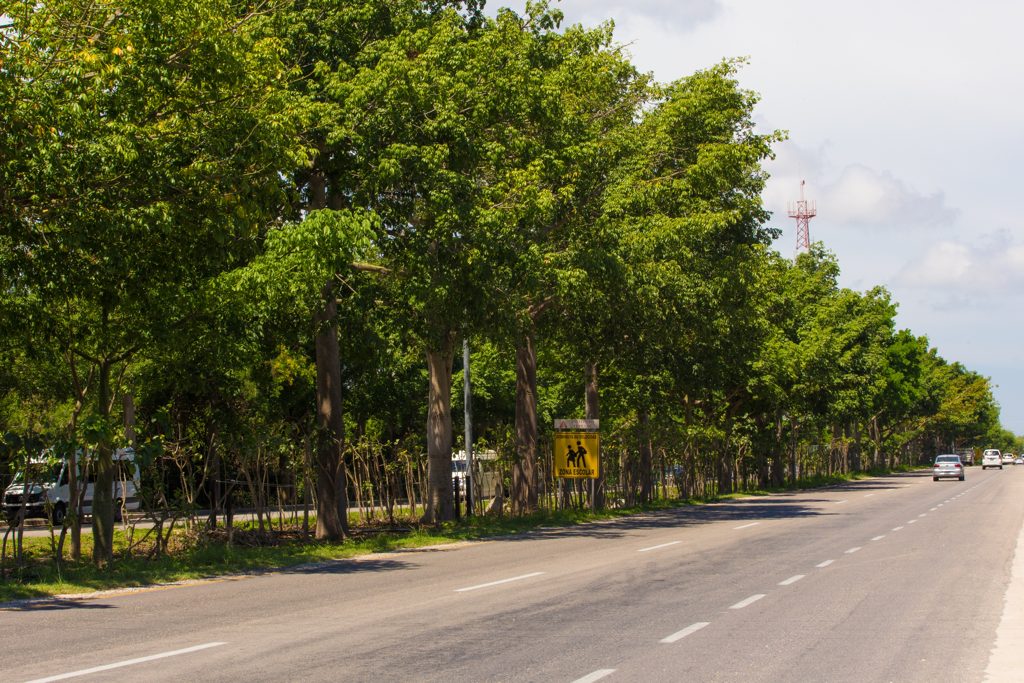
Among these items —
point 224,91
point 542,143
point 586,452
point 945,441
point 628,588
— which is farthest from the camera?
point 945,441

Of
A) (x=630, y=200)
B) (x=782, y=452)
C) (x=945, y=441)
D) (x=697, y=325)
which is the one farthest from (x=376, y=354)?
(x=945, y=441)

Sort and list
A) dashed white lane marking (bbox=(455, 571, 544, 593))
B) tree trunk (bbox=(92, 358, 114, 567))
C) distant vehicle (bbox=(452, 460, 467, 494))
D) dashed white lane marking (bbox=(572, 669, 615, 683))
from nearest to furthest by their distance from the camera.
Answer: dashed white lane marking (bbox=(572, 669, 615, 683))
dashed white lane marking (bbox=(455, 571, 544, 593))
tree trunk (bbox=(92, 358, 114, 567))
distant vehicle (bbox=(452, 460, 467, 494))

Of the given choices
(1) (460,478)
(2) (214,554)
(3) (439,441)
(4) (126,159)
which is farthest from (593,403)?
(4) (126,159)

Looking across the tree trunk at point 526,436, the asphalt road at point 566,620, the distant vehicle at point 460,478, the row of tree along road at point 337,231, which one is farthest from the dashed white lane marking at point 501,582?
the tree trunk at point 526,436

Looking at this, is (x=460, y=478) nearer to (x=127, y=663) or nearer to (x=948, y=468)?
(x=127, y=663)

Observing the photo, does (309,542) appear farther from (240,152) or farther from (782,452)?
(782,452)

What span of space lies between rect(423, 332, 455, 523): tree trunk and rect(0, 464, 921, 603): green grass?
684 millimetres

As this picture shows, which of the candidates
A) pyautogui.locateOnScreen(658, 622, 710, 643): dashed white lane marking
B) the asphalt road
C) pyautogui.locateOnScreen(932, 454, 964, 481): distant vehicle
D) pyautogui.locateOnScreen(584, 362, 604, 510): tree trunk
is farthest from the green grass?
pyautogui.locateOnScreen(932, 454, 964, 481): distant vehicle

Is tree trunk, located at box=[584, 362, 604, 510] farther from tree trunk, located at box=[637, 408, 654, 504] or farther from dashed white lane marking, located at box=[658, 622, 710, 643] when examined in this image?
dashed white lane marking, located at box=[658, 622, 710, 643]

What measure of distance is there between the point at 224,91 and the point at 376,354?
1149cm

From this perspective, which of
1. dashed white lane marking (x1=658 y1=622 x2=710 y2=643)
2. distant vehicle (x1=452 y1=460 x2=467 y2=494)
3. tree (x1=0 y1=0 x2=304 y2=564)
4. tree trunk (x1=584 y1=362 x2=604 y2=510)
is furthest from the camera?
tree trunk (x1=584 y1=362 x2=604 y2=510)

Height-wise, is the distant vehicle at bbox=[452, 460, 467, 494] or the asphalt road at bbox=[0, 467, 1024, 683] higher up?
the distant vehicle at bbox=[452, 460, 467, 494]

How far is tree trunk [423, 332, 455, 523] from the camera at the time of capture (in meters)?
29.0

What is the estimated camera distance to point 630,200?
29.5 meters
